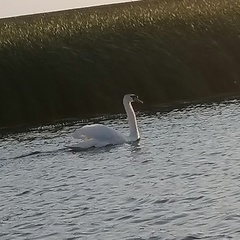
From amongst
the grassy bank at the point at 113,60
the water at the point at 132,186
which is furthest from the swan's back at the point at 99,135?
the grassy bank at the point at 113,60

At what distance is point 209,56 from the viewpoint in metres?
35.0

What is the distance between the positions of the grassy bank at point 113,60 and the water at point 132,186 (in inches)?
281

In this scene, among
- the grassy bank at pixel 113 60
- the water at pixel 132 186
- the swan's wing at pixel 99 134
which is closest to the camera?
the water at pixel 132 186

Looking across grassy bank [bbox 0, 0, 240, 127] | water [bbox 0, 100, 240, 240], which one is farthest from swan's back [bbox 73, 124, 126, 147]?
grassy bank [bbox 0, 0, 240, 127]

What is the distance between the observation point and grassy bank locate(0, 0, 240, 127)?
104 ft

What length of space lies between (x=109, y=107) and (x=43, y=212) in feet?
53.3

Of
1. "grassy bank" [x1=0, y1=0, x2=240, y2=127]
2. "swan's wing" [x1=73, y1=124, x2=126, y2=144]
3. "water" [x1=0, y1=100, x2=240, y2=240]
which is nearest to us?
"water" [x1=0, y1=100, x2=240, y2=240]

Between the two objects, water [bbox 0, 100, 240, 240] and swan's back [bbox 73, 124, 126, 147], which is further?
swan's back [bbox 73, 124, 126, 147]

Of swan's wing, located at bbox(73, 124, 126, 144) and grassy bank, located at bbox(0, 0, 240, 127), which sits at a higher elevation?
grassy bank, located at bbox(0, 0, 240, 127)

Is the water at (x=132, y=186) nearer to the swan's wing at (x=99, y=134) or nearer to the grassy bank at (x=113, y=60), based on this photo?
the swan's wing at (x=99, y=134)

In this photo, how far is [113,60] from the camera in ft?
113

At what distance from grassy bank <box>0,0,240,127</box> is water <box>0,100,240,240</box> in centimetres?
713

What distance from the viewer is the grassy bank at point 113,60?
104ft

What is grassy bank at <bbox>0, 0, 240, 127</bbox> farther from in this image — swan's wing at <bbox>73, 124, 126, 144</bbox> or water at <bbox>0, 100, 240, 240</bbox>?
swan's wing at <bbox>73, 124, 126, 144</bbox>
